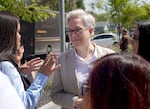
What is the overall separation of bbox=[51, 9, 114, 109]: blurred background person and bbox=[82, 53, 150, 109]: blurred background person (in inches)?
73.2

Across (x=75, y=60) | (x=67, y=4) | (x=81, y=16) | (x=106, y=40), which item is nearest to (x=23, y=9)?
(x=81, y=16)

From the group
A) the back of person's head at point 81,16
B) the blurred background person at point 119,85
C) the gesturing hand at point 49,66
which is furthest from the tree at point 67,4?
the blurred background person at point 119,85

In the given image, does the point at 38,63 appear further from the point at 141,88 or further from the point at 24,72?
the point at 141,88

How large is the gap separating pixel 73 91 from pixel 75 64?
0.27m

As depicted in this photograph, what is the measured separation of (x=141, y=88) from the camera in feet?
5.90

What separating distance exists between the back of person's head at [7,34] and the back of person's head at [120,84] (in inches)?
57.3

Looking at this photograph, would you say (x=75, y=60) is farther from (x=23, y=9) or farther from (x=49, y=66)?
(x=23, y=9)

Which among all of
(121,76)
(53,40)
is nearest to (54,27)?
(53,40)

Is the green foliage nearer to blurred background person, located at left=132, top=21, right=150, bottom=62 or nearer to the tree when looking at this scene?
blurred background person, located at left=132, top=21, right=150, bottom=62

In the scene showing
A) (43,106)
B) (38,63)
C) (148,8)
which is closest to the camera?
(38,63)

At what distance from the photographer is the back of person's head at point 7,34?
3.17 meters

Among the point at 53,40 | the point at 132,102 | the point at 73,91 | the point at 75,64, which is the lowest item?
the point at 53,40

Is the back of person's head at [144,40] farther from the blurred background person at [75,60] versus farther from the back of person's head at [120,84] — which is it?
the back of person's head at [120,84]

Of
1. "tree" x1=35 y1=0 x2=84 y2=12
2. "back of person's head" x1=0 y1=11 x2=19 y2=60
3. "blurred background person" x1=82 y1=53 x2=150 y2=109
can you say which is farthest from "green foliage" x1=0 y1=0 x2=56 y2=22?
"tree" x1=35 y1=0 x2=84 y2=12
